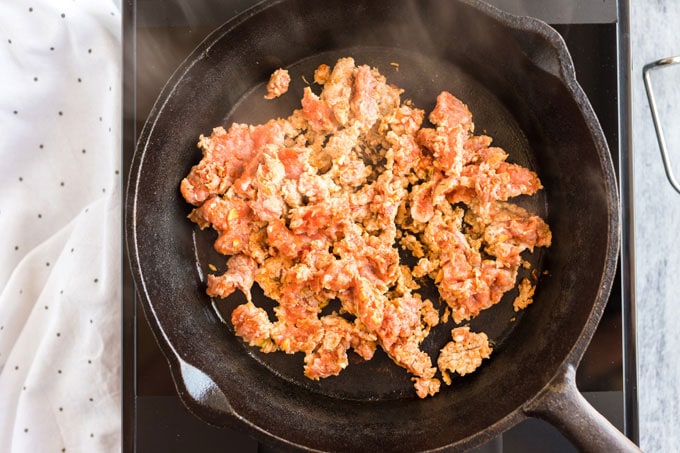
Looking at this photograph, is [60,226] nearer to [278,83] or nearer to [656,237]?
[278,83]

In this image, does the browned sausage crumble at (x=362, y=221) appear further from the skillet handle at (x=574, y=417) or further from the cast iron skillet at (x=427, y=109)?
the skillet handle at (x=574, y=417)

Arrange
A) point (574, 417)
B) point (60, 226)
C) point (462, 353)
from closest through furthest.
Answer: point (574, 417)
point (462, 353)
point (60, 226)

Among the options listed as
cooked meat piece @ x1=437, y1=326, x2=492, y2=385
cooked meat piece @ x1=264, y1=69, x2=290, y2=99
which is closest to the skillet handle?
cooked meat piece @ x1=437, y1=326, x2=492, y2=385

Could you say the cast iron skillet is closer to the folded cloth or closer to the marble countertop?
the folded cloth

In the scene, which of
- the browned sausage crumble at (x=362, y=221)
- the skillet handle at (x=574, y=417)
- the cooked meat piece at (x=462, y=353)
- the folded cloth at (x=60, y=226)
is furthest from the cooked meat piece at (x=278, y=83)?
the skillet handle at (x=574, y=417)

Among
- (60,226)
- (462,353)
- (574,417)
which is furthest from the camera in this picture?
(60,226)

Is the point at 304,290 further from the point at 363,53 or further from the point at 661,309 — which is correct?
the point at 661,309

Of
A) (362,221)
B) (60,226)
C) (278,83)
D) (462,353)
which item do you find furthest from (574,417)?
(60,226)
